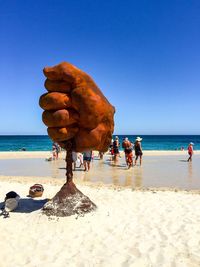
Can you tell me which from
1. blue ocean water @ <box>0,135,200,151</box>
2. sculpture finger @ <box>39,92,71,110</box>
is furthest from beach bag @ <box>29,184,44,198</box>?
blue ocean water @ <box>0,135,200,151</box>

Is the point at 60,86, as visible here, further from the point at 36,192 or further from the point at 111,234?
the point at 36,192

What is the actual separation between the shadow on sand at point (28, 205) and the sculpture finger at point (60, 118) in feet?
9.62

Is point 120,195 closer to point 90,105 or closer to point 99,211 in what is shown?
point 99,211

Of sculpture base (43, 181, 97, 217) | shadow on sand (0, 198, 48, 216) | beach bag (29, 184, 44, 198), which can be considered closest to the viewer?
sculpture base (43, 181, 97, 217)

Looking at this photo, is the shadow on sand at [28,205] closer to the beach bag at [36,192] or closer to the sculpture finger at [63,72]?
the beach bag at [36,192]

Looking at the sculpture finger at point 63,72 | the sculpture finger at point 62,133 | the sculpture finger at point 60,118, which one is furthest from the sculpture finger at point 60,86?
the sculpture finger at point 62,133

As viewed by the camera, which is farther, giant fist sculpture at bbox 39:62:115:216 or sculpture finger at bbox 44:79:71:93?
sculpture finger at bbox 44:79:71:93

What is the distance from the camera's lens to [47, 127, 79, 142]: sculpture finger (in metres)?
8.93

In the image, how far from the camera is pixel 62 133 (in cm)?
891

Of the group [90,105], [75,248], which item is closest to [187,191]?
[90,105]

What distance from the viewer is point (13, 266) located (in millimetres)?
6160

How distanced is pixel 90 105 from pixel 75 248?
12.7 feet

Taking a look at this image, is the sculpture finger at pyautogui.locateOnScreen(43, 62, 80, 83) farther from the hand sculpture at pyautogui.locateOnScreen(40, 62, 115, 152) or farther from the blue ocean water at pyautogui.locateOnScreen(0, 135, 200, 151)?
the blue ocean water at pyautogui.locateOnScreen(0, 135, 200, 151)

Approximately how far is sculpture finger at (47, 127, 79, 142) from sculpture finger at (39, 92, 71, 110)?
0.62 metres
